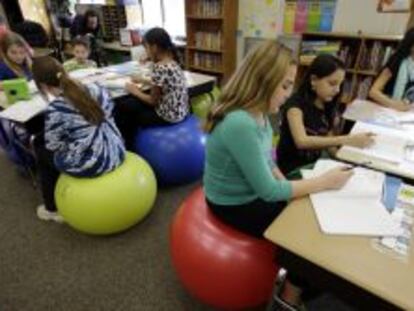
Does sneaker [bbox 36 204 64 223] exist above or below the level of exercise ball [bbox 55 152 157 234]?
below

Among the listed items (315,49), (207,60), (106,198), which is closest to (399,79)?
(315,49)

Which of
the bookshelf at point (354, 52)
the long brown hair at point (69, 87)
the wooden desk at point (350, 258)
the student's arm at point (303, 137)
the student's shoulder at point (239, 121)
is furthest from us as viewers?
the bookshelf at point (354, 52)

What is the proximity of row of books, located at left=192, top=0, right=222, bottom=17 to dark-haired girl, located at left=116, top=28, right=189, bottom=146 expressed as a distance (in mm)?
1945

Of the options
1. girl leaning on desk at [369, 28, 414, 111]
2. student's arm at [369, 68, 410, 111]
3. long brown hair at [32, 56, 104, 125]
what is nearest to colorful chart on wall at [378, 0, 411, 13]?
girl leaning on desk at [369, 28, 414, 111]

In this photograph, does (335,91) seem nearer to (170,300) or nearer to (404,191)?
(404,191)

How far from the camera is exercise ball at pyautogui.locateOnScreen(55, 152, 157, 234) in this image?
5.87 feet

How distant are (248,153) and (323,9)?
9.70 feet

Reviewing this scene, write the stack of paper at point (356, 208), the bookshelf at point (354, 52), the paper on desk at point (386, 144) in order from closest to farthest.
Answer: the stack of paper at point (356, 208)
the paper on desk at point (386, 144)
the bookshelf at point (354, 52)

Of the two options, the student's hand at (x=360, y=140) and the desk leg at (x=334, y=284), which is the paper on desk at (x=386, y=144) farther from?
the desk leg at (x=334, y=284)

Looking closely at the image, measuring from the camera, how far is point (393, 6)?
3006 mm

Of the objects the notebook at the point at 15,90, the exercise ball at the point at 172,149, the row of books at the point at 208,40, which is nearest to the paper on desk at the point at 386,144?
the exercise ball at the point at 172,149

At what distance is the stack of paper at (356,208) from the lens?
95 cm

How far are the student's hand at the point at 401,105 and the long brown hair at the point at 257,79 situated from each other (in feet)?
3.99

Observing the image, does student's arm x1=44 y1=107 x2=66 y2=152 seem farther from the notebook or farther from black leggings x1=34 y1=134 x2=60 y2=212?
the notebook
